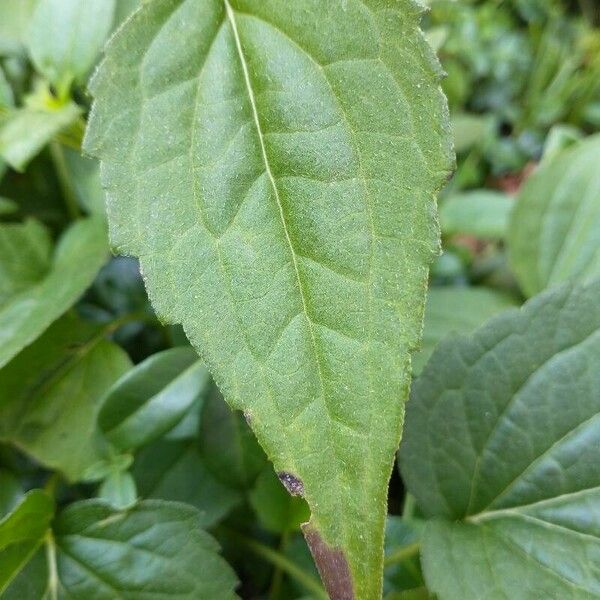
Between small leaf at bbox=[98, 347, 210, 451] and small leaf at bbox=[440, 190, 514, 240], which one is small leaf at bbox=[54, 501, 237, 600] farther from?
small leaf at bbox=[440, 190, 514, 240]

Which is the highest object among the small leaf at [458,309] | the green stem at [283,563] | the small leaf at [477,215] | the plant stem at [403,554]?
the small leaf at [458,309]

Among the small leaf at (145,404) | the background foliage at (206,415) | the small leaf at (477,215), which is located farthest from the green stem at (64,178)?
the small leaf at (477,215)

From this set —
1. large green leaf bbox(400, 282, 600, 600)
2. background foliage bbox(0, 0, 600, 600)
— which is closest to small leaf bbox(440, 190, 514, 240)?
background foliage bbox(0, 0, 600, 600)

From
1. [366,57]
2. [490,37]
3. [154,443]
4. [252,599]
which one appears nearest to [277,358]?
[366,57]

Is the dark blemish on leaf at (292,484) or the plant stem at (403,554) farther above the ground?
the dark blemish on leaf at (292,484)

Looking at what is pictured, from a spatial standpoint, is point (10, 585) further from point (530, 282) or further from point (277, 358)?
point (530, 282)

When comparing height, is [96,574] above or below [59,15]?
below

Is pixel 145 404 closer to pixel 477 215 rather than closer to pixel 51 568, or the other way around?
pixel 51 568

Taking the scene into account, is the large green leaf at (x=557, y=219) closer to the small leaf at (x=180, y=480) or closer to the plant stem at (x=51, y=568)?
the small leaf at (x=180, y=480)
